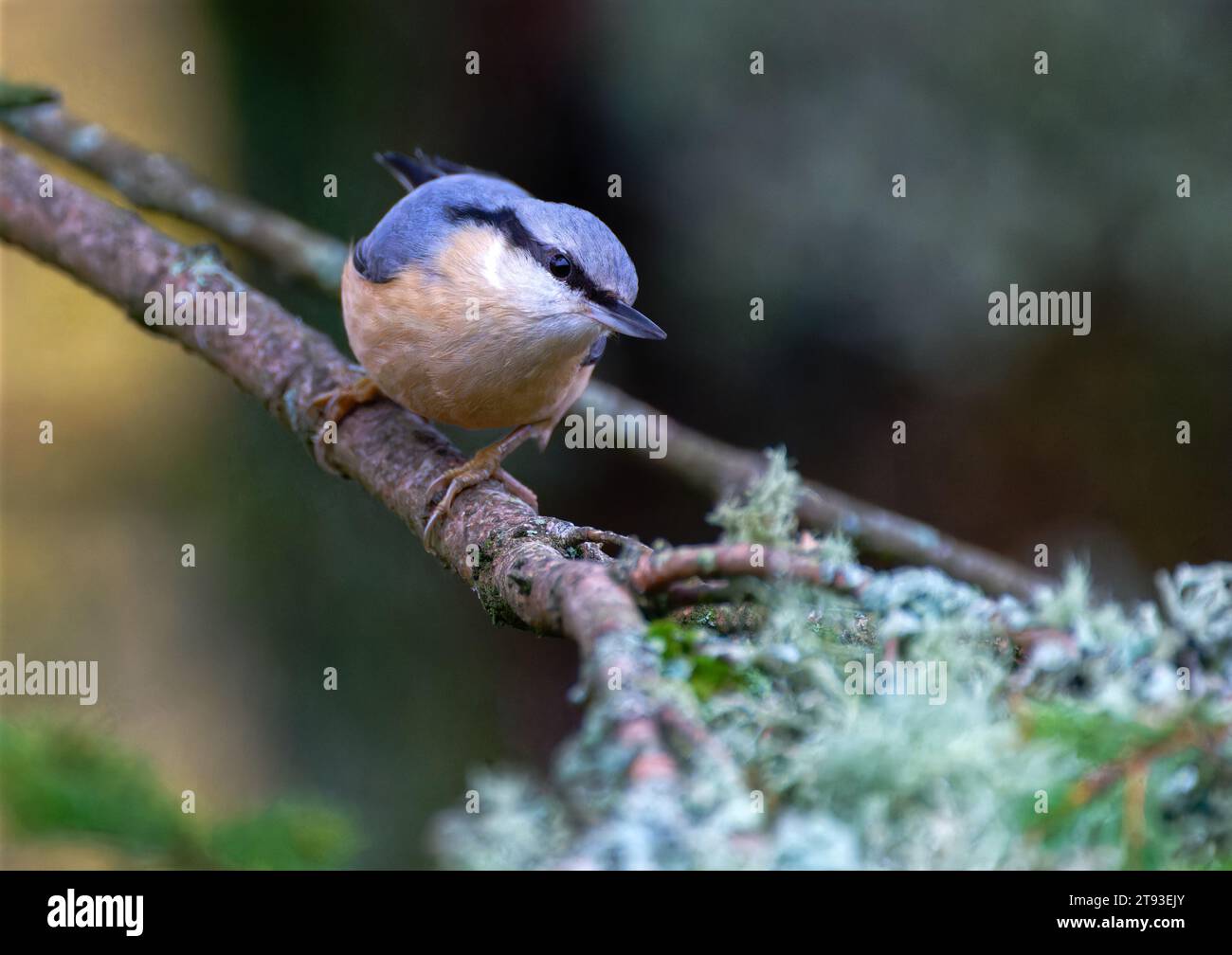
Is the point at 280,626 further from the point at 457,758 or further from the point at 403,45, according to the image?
the point at 403,45

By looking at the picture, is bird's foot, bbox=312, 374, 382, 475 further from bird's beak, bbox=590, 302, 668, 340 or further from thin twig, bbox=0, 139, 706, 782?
bird's beak, bbox=590, 302, 668, 340

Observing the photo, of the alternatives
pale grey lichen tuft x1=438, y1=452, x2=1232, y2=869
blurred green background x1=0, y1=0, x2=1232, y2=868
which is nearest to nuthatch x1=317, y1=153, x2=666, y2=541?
blurred green background x1=0, y1=0, x2=1232, y2=868

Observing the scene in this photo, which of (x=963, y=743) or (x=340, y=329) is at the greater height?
(x=340, y=329)

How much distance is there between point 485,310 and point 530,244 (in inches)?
5.6

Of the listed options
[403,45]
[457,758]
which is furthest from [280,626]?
[403,45]

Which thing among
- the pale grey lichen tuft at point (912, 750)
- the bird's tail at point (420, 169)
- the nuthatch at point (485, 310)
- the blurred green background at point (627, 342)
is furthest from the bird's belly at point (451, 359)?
the pale grey lichen tuft at point (912, 750)

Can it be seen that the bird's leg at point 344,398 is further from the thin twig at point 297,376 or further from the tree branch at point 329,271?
the tree branch at point 329,271

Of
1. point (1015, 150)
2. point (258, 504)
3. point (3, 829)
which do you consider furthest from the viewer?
point (258, 504)

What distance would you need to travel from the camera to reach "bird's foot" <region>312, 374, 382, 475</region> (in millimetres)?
2078

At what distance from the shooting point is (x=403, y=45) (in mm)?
3586

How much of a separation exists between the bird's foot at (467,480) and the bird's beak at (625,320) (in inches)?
12.4

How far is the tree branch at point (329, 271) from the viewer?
2250 millimetres

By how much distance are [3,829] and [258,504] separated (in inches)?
132

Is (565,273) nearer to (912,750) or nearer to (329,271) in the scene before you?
(329,271)
